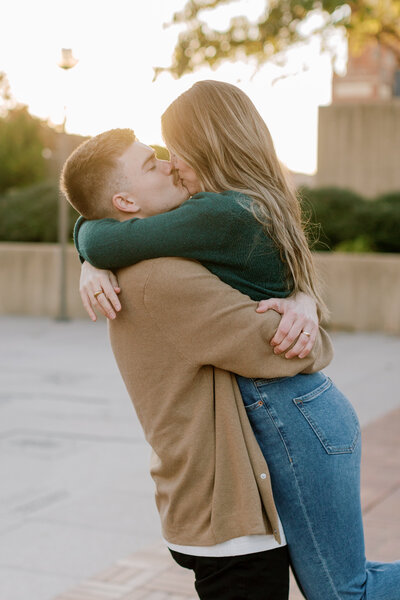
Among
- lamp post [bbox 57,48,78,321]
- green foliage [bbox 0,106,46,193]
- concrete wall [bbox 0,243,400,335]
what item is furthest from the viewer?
green foliage [bbox 0,106,46,193]

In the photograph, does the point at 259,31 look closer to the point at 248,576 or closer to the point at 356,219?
the point at 356,219

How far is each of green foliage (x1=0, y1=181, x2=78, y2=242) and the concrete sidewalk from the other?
22.6ft

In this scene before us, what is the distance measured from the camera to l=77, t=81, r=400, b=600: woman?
207 cm

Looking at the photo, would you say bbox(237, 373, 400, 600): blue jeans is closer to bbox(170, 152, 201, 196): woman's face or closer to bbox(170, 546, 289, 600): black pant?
bbox(170, 546, 289, 600): black pant

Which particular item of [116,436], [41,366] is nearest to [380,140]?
[41,366]

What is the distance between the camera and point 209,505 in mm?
2119

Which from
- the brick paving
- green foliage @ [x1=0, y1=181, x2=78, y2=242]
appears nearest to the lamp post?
green foliage @ [x1=0, y1=181, x2=78, y2=242]

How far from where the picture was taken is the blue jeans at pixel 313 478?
2.08 metres

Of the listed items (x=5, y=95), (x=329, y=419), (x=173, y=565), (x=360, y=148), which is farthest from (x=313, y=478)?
(x=5, y=95)

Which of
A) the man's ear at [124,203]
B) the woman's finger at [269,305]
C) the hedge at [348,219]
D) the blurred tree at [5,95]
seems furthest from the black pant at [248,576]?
the blurred tree at [5,95]

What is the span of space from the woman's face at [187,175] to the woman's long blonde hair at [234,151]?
0.03m

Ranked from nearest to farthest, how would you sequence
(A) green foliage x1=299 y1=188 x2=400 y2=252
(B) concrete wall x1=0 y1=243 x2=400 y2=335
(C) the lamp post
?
(B) concrete wall x1=0 y1=243 x2=400 y2=335 → (C) the lamp post → (A) green foliage x1=299 y1=188 x2=400 y2=252

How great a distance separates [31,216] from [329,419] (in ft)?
50.4

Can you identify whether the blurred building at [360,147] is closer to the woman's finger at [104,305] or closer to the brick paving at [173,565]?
the brick paving at [173,565]
